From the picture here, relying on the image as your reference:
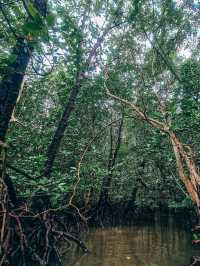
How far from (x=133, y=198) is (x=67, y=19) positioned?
10859mm

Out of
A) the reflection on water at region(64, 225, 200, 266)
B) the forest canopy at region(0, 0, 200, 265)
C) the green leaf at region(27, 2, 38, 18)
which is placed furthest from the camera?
the reflection on water at region(64, 225, 200, 266)

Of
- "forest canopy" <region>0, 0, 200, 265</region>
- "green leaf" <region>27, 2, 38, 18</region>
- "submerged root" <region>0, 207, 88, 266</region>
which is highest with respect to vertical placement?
"forest canopy" <region>0, 0, 200, 265</region>

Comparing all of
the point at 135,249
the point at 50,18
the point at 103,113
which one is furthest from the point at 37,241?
the point at 103,113

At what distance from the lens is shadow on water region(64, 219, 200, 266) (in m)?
6.11

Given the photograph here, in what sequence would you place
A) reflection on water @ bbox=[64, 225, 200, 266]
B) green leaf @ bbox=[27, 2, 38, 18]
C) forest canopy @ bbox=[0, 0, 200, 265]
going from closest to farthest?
1. green leaf @ bbox=[27, 2, 38, 18]
2. forest canopy @ bbox=[0, 0, 200, 265]
3. reflection on water @ bbox=[64, 225, 200, 266]

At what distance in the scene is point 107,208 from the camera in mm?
11883

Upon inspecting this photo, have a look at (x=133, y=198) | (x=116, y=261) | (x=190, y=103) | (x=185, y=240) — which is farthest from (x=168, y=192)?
(x=116, y=261)

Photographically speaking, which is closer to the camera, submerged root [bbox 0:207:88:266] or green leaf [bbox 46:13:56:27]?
green leaf [bbox 46:13:56:27]

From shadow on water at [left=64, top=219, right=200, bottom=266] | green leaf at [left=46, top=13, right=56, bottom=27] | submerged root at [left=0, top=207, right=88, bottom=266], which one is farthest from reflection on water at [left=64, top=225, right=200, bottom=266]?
green leaf at [left=46, top=13, right=56, bottom=27]

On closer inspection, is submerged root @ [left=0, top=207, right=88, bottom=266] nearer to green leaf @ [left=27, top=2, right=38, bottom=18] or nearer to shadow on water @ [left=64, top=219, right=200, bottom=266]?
shadow on water @ [left=64, top=219, right=200, bottom=266]

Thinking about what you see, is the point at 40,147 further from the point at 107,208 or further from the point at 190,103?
the point at 107,208

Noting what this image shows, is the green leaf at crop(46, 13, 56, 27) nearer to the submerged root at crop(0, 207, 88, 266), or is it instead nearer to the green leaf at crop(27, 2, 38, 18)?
the green leaf at crop(27, 2, 38, 18)

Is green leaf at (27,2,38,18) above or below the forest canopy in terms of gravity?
below

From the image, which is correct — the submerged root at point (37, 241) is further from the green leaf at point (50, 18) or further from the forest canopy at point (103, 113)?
the green leaf at point (50, 18)
